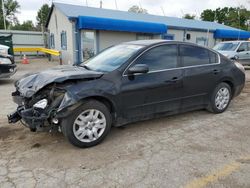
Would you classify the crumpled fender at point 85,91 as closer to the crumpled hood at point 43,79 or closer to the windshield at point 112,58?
the crumpled hood at point 43,79

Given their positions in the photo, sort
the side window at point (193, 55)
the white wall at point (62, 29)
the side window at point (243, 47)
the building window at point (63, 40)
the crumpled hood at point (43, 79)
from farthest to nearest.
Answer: the building window at point (63, 40) < the white wall at point (62, 29) < the side window at point (243, 47) < the side window at point (193, 55) < the crumpled hood at point (43, 79)

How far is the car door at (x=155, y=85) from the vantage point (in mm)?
3945

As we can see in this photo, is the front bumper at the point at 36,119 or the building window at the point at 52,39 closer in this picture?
the front bumper at the point at 36,119

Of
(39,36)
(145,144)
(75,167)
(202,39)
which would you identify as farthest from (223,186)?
(39,36)

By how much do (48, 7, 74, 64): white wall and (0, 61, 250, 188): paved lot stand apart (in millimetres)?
11924

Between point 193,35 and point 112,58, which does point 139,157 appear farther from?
point 193,35

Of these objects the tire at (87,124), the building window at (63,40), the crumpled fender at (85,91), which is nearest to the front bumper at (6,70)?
the crumpled fender at (85,91)

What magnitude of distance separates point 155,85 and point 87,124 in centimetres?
144

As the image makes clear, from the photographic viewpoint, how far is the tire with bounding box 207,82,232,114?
515cm

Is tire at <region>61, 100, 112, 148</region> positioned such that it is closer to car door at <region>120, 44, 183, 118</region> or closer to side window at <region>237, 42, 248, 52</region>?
car door at <region>120, 44, 183, 118</region>

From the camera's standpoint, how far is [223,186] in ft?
8.86

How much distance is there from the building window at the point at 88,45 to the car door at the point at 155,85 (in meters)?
12.3

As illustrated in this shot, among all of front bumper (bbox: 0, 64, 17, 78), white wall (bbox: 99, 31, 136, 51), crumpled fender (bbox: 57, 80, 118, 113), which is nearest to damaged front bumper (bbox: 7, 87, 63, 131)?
crumpled fender (bbox: 57, 80, 118, 113)

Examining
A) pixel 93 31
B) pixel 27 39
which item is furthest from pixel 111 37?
pixel 27 39
